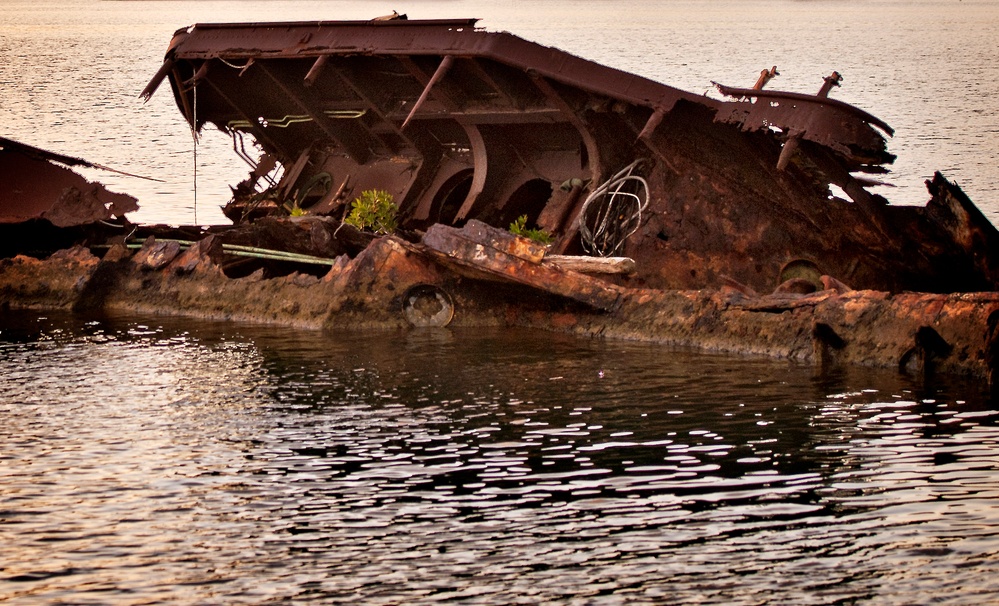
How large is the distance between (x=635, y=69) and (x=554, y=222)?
44121 millimetres

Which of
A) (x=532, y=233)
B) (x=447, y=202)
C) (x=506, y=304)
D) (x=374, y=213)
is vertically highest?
(x=447, y=202)

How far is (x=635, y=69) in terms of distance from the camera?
61.2 meters

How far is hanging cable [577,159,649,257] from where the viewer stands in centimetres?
1717

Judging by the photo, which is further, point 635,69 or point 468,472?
point 635,69

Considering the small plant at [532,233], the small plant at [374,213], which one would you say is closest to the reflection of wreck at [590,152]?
the small plant at [532,233]

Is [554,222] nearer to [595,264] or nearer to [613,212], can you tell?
→ [613,212]

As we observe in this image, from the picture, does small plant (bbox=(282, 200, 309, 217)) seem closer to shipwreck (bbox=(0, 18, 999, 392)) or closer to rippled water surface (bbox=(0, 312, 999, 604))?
shipwreck (bbox=(0, 18, 999, 392))

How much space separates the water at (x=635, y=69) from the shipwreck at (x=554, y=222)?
11023 mm

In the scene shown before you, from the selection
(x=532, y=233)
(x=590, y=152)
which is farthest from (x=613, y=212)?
(x=532, y=233)

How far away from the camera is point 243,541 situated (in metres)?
10.1

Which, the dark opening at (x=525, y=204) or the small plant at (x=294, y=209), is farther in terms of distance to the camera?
the small plant at (x=294, y=209)

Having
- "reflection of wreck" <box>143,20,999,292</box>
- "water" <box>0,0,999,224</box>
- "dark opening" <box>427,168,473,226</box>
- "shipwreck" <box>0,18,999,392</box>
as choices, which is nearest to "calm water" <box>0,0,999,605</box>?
"shipwreck" <box>0,18,999,392</box>

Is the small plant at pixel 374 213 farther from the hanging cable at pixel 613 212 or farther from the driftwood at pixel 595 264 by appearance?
the driftwood at pixel 595 264

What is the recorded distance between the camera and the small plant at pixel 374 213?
1839 cm
